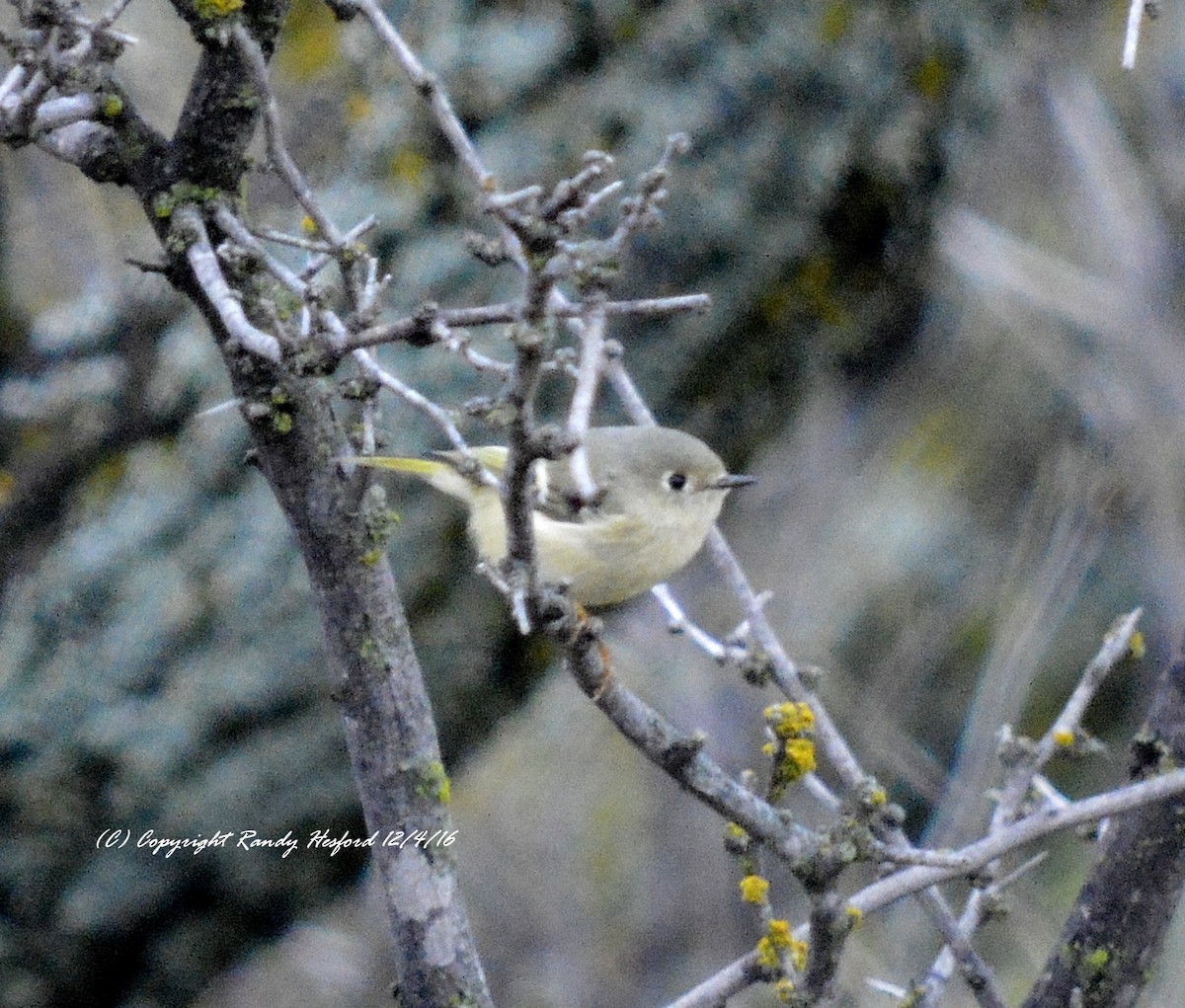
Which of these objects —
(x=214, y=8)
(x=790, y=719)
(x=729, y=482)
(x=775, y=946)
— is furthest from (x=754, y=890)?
(x=729, y=482)

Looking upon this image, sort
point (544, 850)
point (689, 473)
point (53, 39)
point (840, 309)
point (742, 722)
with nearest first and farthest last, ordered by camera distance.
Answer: point (53, 39) → point (689, 473) → point (840, 309) → point (742, 722) → point (544, 850)

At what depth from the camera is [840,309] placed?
13.5ft

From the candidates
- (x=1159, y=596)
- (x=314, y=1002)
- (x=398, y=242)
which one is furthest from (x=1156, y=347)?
(x=314, y=1002)

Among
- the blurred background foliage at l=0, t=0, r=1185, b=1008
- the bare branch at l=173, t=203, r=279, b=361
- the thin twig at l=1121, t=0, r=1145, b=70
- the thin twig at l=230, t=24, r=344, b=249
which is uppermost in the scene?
the thin twig at l=1121, t=0, r=1145, b=70

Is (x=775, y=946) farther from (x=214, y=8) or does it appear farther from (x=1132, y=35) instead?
(x=214, y=8)

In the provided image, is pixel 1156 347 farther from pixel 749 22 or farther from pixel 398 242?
pixel 398 242

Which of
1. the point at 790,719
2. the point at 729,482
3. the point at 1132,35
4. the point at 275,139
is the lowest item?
the point at 729,482

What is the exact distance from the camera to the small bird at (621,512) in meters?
3.07

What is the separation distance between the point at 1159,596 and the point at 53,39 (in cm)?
368

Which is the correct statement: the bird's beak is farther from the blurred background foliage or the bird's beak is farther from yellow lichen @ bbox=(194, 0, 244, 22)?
yellow lichen @ bbox=(194, 0, 244, 22)

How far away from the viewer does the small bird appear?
307 centimetres

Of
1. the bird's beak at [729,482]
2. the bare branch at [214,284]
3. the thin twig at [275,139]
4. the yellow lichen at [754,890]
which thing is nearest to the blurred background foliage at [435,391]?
the bird's beak at [729,482]

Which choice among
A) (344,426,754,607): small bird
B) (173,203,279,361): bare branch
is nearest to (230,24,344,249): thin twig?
(173,203,279,361): bare branch

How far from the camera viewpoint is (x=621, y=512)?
314 centimetres
